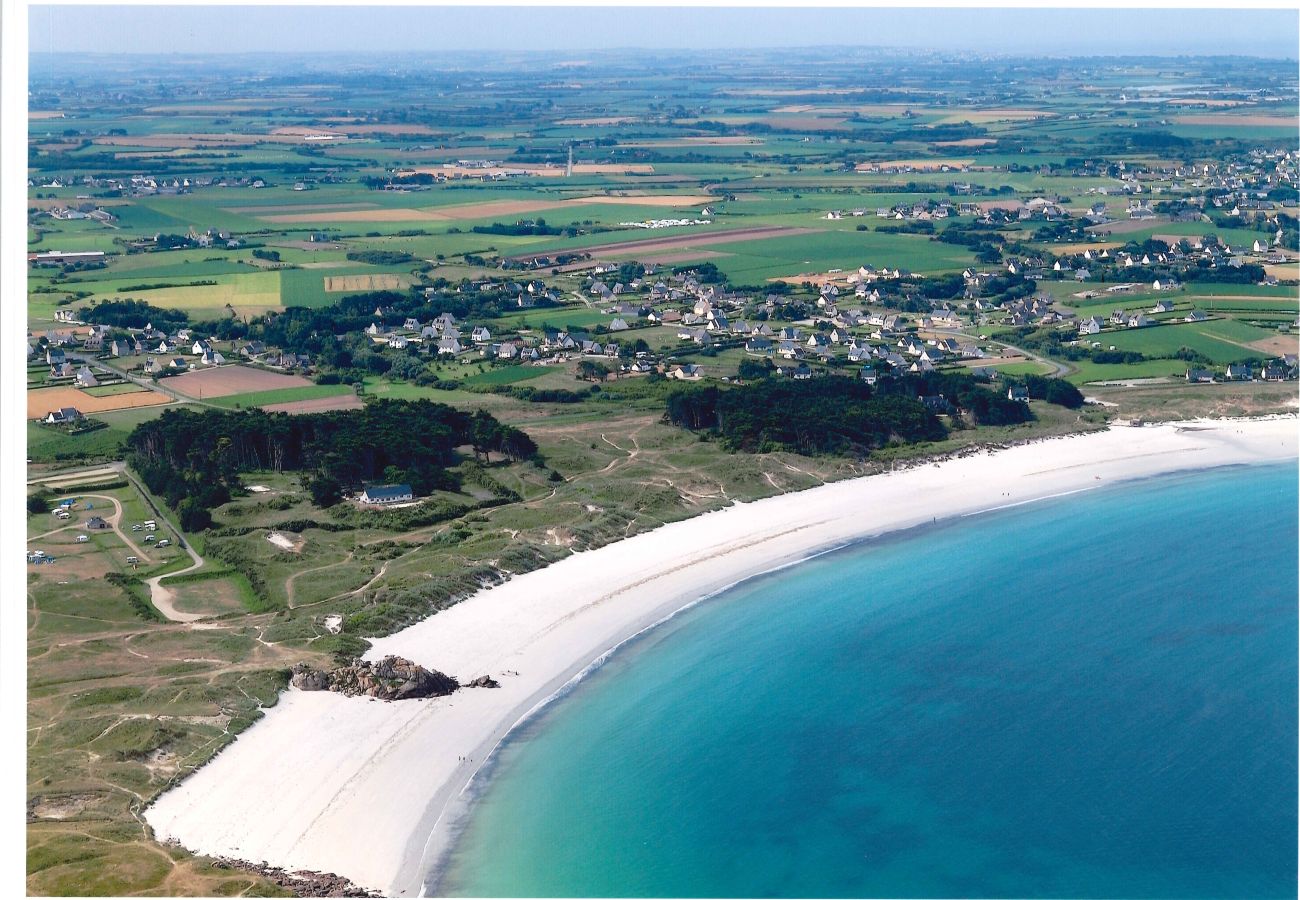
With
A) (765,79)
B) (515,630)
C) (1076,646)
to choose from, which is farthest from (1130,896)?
(765,79)

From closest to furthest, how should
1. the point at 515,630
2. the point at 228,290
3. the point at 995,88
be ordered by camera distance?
the point at 515,630 → the point at 228,290 → the point at 995,88

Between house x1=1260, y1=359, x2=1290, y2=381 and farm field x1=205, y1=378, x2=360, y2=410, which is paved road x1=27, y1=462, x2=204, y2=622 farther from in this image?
house x1=1260, y1=359, x2=1290, y2=381

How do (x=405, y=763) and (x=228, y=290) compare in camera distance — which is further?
(x=228, y=290)

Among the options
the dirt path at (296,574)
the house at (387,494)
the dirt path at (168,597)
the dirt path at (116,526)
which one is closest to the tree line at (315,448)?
the house at (387,494)

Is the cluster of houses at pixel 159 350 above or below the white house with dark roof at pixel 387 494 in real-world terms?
above

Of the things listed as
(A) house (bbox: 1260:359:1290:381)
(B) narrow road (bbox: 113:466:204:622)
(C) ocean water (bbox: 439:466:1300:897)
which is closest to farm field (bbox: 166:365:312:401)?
(B) narrow road (bbox: 113:466:204:622)

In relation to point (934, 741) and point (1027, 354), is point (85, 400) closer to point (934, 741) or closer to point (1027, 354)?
point (934, 741)

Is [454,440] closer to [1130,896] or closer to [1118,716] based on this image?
[1118,716]

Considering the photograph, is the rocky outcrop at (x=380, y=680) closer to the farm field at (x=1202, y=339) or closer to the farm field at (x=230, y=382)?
the farm field at (x=230, y=382)
